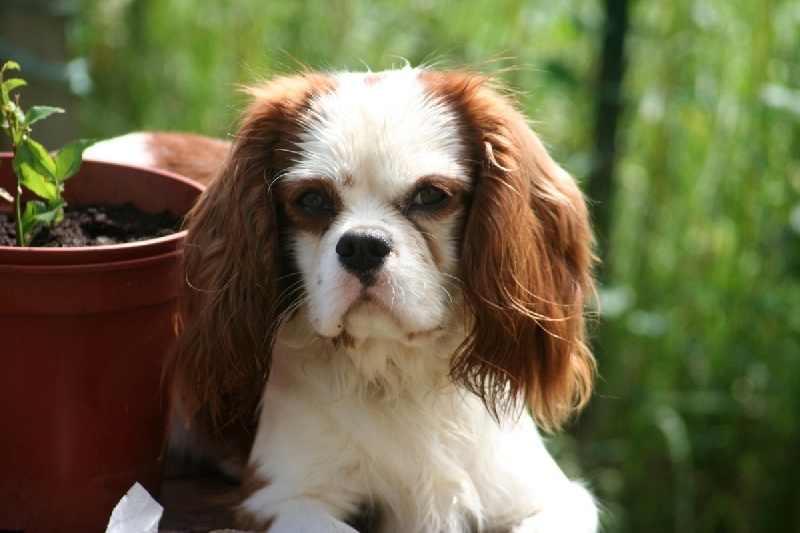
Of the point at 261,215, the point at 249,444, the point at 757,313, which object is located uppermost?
the point at 261,215

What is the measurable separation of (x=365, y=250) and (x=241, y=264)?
277 millimetres

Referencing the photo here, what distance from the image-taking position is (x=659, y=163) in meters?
4.18

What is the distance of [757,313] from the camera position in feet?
13.7

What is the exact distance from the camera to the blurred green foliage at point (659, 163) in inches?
160

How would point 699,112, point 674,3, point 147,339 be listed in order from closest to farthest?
1. point 147,339
2. point 674,3
3. point 699,112

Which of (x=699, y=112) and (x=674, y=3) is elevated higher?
(x=674, y=3)

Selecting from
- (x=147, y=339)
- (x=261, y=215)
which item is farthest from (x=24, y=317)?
(x=261, y=215)

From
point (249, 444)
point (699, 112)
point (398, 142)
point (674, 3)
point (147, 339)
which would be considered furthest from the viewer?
point (699, 112)

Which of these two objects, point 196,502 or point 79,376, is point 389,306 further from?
point 196,502

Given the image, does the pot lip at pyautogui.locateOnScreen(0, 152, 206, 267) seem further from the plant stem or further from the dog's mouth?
the dog's mouth

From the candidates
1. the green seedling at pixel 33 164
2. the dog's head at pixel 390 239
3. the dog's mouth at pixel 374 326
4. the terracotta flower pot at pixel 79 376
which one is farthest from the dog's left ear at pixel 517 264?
the green seedling at pixel 33 164

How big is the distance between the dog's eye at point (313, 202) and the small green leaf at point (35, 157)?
0.46m

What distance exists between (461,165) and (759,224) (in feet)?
7.36

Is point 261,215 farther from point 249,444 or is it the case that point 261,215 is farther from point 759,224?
point 759,224
